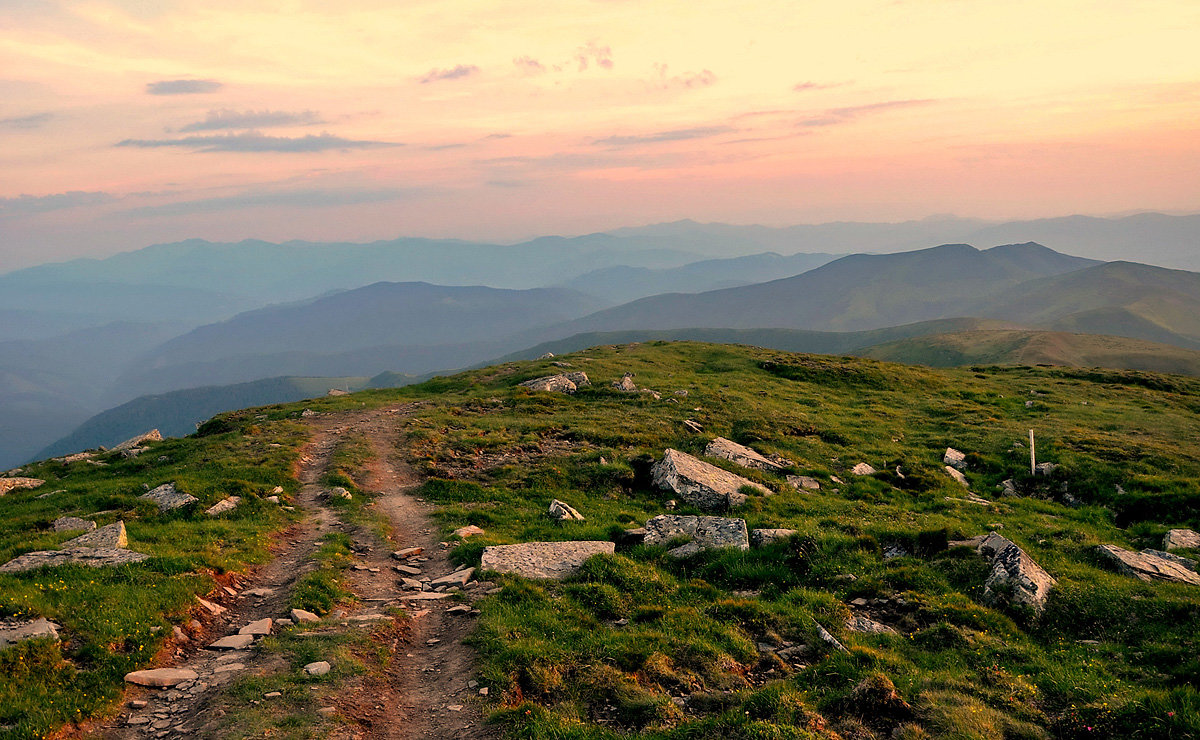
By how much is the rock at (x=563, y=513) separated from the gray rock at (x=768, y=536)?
19.4 feet

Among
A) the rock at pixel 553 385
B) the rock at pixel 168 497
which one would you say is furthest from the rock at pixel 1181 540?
the rock at pixel 168 497

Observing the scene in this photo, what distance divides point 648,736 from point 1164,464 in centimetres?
3304

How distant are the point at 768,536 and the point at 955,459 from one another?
1884 cm

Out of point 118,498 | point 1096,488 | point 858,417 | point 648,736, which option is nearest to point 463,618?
point 648,736

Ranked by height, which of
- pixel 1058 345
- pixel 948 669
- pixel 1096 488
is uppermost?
pixel 948 669

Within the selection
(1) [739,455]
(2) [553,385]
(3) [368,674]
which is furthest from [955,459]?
(3) [368,674]

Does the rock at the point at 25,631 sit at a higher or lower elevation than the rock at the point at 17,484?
higher

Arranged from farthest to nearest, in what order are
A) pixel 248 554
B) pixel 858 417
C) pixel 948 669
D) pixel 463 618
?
pixel 858 417, pixel 248 554, pixel 463 618, pixel 948 669

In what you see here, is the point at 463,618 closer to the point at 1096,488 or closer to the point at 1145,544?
the point at 1145,544

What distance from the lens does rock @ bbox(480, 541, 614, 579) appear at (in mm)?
16922

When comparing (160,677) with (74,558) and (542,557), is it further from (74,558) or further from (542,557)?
(542,557)

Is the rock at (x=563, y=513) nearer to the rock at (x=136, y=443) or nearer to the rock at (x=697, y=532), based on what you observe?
the rock at (x=697, y=532)

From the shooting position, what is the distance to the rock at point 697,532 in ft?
60.5

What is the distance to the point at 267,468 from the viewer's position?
2650cm
